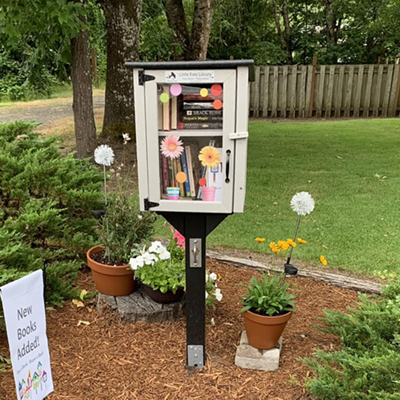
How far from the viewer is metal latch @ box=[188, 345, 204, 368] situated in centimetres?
254

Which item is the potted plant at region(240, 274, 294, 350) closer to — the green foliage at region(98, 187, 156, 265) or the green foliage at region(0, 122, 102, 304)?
the green foliage at region(98, 187, 156, 265)

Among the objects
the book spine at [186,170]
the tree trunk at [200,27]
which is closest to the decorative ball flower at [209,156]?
the book spine at [186,170]

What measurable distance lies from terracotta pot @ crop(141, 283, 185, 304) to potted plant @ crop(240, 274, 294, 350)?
53 centimetres

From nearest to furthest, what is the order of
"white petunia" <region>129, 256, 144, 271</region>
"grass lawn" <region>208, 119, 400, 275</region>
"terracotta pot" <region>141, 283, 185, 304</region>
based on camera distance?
"white petunia" <region>129, 256, 144, 271</region>
"terracotta pot" <region>141, 283, 185, 304</region>
"grass lawn" <region>208, 119, 400, 275</region>

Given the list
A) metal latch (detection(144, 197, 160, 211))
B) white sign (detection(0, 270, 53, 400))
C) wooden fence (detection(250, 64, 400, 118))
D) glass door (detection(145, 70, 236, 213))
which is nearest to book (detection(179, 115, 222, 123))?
glass door (detection(145, 70, 236, 213))

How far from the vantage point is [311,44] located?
55.4ft

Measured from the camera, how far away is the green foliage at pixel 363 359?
2.13 m

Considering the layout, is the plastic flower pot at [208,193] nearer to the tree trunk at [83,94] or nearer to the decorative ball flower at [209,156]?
the decorative ball flower at [209,156]

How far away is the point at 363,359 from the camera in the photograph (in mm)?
2217

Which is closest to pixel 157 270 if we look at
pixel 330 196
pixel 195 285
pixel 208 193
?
pixel 195 285

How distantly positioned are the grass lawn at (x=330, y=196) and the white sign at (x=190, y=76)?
2530mm

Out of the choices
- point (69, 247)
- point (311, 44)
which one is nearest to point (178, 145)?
point (69, 247)

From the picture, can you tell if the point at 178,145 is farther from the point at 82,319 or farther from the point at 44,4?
the point at 44,4

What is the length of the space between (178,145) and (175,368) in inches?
52.8
